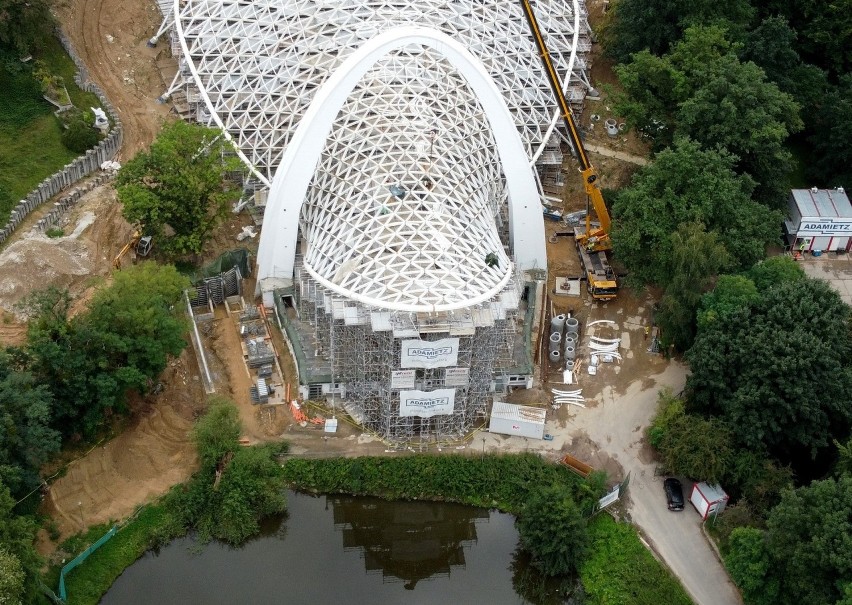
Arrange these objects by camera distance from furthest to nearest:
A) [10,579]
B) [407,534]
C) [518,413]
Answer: [518,413]
[407,534]
[10,579]

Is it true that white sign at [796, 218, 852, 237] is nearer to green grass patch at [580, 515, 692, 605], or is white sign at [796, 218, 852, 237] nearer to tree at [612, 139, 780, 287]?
tree at [612, 139, 780, 287]

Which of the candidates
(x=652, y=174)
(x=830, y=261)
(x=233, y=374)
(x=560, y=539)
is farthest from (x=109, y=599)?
(x=830, y=261)

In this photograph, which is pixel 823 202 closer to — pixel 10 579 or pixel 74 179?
pixel 74 179

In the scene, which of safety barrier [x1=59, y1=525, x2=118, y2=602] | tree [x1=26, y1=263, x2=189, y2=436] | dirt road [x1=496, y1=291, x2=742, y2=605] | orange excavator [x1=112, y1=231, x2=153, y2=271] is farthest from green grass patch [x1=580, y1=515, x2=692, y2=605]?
orange excavator [x1=112, y1=231, x2=153, y2=271]

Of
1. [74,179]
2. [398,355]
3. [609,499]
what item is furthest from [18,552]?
[74,179]

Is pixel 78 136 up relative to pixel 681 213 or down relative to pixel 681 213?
up
